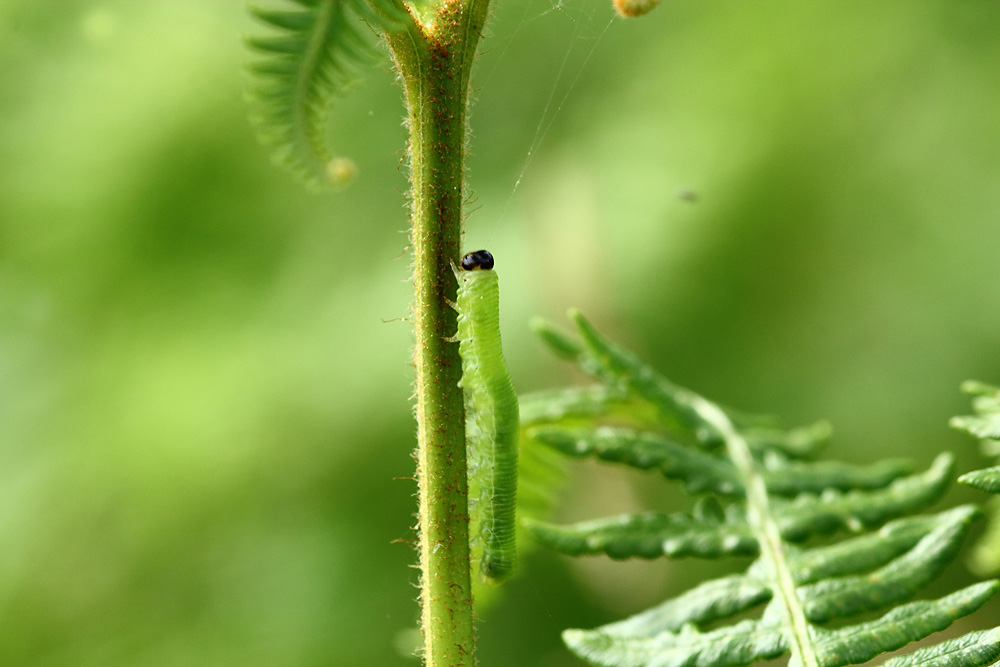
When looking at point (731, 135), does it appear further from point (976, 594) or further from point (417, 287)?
point (417, 287)

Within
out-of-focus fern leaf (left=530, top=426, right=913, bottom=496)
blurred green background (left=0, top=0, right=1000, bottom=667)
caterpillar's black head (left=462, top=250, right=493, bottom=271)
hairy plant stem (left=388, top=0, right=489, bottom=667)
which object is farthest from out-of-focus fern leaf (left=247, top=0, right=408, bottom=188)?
blurred green background (left=0, top=0, right=1000, bottom=667)

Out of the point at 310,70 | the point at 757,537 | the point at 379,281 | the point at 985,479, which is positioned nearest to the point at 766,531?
the point at 757,537

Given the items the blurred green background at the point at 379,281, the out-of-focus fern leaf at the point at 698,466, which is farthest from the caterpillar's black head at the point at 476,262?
the blurred green background at the point at 379,281

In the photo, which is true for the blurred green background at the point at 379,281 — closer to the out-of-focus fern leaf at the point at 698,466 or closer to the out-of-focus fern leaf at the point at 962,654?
the out-of-focus fern leaf at the point at 698,466

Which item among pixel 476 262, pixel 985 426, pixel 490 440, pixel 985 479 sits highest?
pixel 476 262

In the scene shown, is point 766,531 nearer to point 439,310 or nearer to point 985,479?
point 985,479

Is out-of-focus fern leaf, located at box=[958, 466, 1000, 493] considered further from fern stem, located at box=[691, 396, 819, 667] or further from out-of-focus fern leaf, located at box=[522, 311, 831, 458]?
out-of-focus fern leaf, located at box=[522, 311, 831, 458]

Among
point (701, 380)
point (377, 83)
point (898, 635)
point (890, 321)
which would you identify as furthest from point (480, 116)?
point (898, 635)
